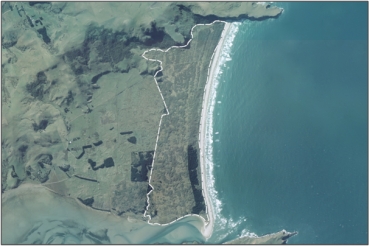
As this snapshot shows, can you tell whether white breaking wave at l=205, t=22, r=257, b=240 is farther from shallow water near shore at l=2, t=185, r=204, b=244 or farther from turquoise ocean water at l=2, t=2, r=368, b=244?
shallow water near shore at l=2, t=185, r=204, b=244

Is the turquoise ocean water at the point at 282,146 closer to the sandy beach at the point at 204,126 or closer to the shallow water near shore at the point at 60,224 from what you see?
the shallow water near shore at the point at 60,224

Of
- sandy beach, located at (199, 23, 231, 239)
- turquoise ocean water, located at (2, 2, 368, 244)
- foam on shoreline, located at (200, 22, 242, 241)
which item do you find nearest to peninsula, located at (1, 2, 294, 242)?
sandy beach, located at (199, 23, 231, 239)

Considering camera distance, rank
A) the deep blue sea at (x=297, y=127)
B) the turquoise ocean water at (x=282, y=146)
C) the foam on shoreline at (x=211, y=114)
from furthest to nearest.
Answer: the foam on shoreline at (x=211, y=114)
the deep blue sea at (x=297, y=127)
the turquoise ocean water at (x=282, y=146)

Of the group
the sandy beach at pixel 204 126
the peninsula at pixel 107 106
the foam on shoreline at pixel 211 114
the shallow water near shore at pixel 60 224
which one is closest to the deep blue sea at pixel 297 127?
the foam on shoreline at pixel 211 114

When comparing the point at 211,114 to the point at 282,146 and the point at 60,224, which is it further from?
the point at 60,224

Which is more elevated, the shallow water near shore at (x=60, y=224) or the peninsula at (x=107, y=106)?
the peninsula at (x=107, y=106)

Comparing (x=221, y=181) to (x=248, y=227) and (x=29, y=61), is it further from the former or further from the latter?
(x=29, y=61)

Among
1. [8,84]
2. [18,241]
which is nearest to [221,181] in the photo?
[18,241]
